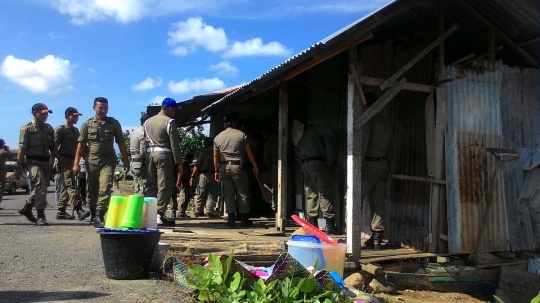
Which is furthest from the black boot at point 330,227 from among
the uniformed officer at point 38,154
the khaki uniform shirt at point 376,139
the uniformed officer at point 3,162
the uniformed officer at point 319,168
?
the uniformed officer at point 3,162

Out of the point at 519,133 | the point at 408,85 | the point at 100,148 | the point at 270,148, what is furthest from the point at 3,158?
the point at 519,133

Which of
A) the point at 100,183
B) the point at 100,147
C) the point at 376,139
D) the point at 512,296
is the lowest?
the point at 512,296

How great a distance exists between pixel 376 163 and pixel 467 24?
8.56 ft

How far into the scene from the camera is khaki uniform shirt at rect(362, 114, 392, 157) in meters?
7.08

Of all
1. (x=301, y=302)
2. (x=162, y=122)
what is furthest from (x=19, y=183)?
(x=301, y=302)

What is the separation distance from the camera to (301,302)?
4141 mm

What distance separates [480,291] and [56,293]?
5.54 metres

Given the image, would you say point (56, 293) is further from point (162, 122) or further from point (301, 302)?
point (162, 122)

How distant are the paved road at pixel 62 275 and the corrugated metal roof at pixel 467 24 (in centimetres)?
324

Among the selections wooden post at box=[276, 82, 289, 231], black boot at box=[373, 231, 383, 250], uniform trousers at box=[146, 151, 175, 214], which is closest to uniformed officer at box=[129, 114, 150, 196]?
uniform trousers at box=[146, 151, 175, 214]

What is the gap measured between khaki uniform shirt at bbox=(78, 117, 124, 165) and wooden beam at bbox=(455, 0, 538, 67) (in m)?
5.51

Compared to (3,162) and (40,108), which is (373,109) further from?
(3,162)

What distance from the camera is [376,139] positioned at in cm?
712

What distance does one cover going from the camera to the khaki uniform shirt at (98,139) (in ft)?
27.0
